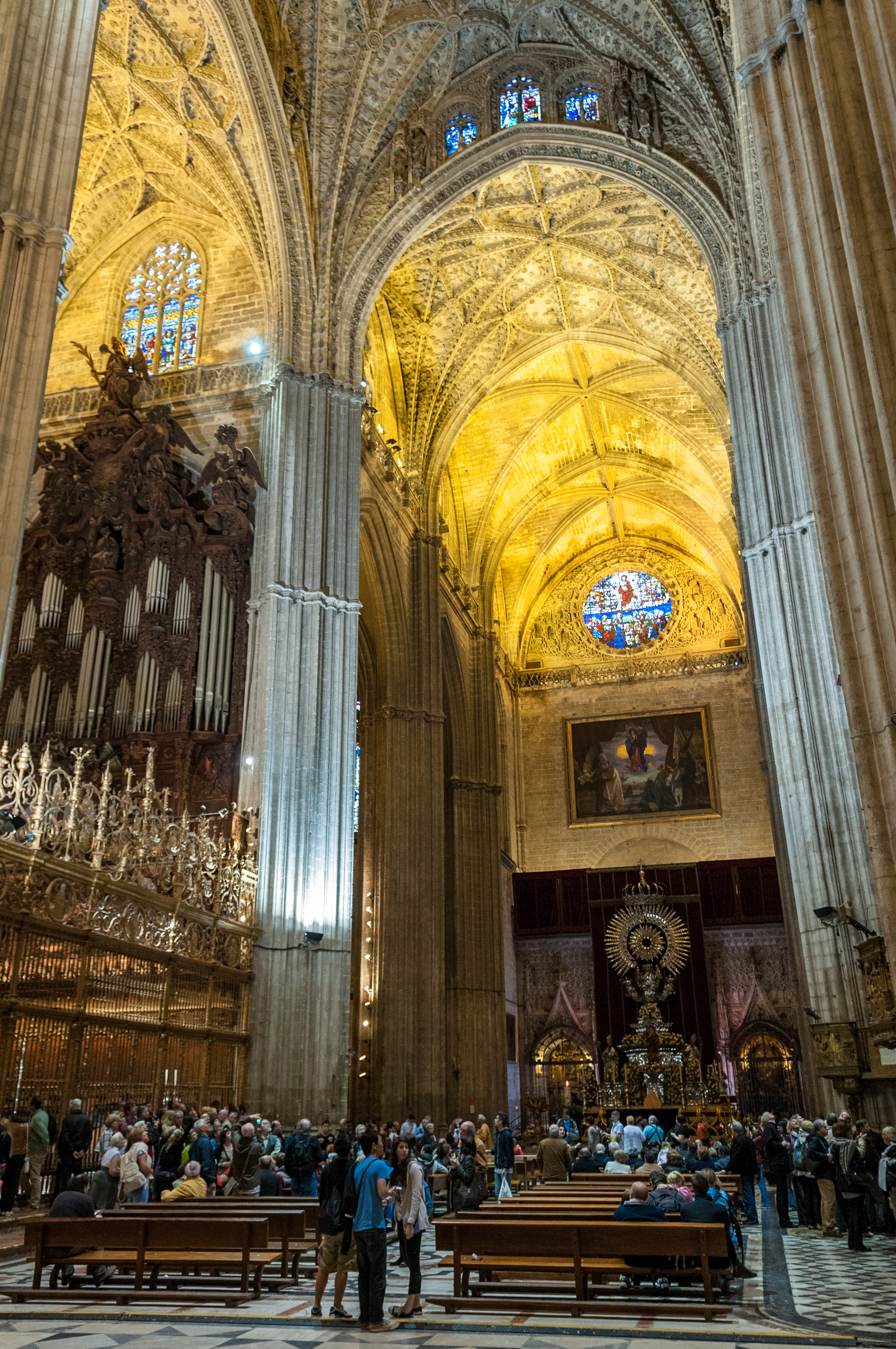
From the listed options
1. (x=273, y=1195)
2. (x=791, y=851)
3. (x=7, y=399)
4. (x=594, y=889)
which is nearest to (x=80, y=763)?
(x=7, y=399)

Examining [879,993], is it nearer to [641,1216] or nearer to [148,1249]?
[641,1216]

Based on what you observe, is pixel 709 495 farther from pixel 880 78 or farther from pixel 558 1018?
pixel 880 78

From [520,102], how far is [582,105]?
1197mm

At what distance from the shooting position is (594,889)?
91.2ft

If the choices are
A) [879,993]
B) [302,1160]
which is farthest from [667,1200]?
[879,993]

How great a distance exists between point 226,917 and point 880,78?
11.2 meters

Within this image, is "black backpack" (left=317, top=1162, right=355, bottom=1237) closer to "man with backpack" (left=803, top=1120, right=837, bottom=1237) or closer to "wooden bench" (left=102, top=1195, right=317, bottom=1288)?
"wooden bench" (left=102, top=1195, right=317, bottom=1288)

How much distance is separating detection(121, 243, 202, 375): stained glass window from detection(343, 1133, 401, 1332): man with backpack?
1630 centimetres

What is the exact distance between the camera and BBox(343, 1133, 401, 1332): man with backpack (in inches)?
230

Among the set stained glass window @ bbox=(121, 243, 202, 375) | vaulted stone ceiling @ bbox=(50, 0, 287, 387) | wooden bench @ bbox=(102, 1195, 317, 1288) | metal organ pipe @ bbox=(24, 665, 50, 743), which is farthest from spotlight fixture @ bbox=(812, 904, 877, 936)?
stained glass window @ bbox=(121, 243, 202, 375)

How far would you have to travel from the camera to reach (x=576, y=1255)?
5980 millimetres

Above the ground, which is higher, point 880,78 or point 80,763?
point 880,78

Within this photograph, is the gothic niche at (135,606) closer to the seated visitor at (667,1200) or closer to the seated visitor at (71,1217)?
the seated visitor at (71,1217)

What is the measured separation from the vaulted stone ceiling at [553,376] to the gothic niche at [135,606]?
725cm
